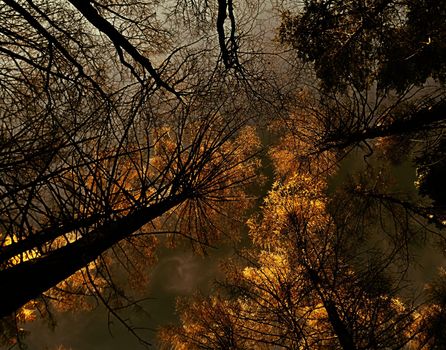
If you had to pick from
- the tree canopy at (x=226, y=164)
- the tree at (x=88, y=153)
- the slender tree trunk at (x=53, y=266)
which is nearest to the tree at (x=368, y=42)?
the tree canopy at (x=226, y=164)

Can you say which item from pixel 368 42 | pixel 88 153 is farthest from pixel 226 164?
pixel 368 42

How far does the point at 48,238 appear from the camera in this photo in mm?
2117

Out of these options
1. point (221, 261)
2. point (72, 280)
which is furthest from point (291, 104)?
point (72, 280)

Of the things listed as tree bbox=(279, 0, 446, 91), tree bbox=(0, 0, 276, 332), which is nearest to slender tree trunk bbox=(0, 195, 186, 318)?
tree bbox=(0, 0, 276, 332)

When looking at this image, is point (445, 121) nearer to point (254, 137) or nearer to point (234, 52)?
point (234, 52)

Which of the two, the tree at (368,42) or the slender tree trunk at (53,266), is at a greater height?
the tree at (368,42)

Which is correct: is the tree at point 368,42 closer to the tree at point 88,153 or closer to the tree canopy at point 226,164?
the tree canopy at point 226,164

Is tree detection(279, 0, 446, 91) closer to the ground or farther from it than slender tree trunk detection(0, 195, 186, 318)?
farther from it

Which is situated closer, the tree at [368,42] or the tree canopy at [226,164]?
the tree canopy at [226,164]

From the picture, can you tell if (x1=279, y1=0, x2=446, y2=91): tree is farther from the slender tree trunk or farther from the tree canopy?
the slender tree trunk

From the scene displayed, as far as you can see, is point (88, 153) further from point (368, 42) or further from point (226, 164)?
point (368, 42)

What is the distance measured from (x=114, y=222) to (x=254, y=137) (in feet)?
35.3

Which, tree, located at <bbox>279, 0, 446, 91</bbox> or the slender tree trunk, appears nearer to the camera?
the slender tree trunk

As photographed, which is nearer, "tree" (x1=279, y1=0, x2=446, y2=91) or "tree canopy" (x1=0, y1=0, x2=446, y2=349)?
"tree canopy" (x1=0, y1=0, x2=446, y2=349)
